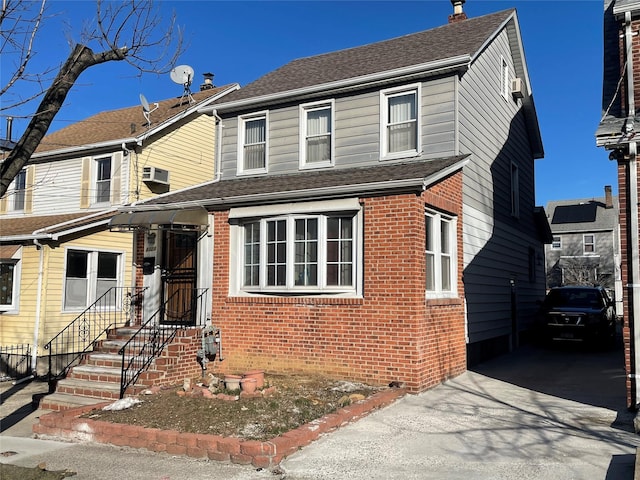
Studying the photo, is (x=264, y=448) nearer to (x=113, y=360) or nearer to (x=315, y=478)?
(x=315, y=478)

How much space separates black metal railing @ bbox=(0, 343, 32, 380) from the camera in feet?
45.0

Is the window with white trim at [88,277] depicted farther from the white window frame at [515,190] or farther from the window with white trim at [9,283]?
the white window frame at [515,190]

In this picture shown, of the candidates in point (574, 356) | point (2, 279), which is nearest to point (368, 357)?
point (574, 356)

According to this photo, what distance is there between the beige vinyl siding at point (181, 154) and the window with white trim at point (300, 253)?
675 cm

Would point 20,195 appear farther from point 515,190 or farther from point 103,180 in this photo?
point 515,190

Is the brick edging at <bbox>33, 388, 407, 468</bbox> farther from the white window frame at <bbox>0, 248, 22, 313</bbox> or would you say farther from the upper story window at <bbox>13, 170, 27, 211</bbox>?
the upper story window at <bbox>13, 170, 27, 211</bbox>

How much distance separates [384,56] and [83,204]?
1003cm

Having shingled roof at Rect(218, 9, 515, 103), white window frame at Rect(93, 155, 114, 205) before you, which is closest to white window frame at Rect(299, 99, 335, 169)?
shingled roof at Rect(218, 9, 515, 103)

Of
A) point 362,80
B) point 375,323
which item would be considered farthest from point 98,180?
point 375,323

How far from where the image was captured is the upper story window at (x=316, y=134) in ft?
41.2

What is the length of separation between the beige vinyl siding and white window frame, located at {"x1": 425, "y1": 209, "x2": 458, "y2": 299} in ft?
31.6

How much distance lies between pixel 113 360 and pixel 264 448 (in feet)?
16.9

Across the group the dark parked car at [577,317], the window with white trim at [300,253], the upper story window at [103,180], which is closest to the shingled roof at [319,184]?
the window with white trim at [300,253]

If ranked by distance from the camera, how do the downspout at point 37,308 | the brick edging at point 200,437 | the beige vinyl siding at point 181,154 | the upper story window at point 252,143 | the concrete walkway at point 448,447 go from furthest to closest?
the beige vinyl siding at point 181,154 → the downspout at point 37,308 → the upper story window at point 252,143 → the brick edging at point 200,437 → the concrete walkway at point 448,447
